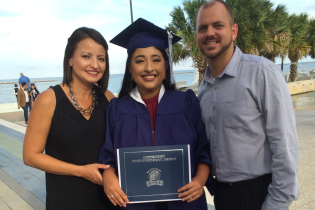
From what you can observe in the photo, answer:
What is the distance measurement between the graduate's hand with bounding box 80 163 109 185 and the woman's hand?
1.77ft

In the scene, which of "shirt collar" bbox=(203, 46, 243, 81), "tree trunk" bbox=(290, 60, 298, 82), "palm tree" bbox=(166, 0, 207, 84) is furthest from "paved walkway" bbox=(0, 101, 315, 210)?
"tree trunk" bbox=(290, 60, 298, 82)

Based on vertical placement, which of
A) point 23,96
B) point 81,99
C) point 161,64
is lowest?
point 23,96

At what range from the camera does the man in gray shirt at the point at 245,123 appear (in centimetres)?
161

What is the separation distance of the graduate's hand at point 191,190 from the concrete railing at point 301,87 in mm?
19414

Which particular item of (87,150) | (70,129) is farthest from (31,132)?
(87,150)

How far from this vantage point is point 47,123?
182 centimetres

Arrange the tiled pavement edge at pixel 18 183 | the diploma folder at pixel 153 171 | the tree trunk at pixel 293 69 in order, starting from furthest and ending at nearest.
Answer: the tree trunk at pixel 293 69, the tiled pavement edge at pixel 18 183, the diploma folder at pixel 153 171

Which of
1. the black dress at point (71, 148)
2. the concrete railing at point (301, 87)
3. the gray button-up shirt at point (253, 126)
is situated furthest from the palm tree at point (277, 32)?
the black dress at point (71, 148)

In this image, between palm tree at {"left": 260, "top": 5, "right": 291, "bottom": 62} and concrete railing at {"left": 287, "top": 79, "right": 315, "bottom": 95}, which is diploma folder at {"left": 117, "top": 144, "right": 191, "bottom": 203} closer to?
palm tree at {"left": 260, "top": 5, "right": 291, "bottom": 62}

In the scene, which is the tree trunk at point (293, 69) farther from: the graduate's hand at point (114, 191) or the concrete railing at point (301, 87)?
the graduate's hand at point (114, 191)

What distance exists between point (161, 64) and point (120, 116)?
0.47m

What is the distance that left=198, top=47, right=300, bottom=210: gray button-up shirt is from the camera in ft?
5.26

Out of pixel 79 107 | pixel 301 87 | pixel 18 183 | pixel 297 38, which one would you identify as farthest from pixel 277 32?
pixel 79 107

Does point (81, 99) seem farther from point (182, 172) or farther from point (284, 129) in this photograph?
point (284, 129)
